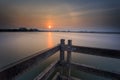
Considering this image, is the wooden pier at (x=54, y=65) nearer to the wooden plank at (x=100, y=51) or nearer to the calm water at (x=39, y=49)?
the wooden plank at (x=100, y=51)

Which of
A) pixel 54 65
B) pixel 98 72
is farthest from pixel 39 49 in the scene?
pixel 98 72

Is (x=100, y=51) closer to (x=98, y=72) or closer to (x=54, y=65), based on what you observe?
(x=98, y=72)

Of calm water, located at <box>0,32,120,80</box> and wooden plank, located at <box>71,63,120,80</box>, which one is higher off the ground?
wooden plank, located at <box>71,63,120,80</box>

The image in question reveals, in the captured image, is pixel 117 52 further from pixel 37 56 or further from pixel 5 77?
pixel 5 77

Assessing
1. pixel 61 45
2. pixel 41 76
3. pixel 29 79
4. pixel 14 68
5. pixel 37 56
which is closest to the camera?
pixel 14 68

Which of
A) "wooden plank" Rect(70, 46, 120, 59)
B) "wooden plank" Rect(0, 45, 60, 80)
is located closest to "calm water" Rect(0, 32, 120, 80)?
"wooden plank" Rect(70, 46, 120, 59)

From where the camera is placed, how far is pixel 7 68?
98 cm

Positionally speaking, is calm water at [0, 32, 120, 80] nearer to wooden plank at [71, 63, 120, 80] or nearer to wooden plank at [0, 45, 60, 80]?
wooden plank at [71, 63, 120, 80]

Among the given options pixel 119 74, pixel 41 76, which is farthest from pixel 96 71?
pixel 41 76

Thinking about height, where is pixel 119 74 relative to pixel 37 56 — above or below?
below

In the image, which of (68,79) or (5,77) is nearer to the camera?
(5,77)

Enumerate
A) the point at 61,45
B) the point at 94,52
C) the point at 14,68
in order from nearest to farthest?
the point at 14,68, the point at 94,52, the point at 61,45

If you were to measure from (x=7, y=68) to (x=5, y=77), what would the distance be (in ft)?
0.29

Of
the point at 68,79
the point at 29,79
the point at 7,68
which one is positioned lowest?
the point at 29,79
